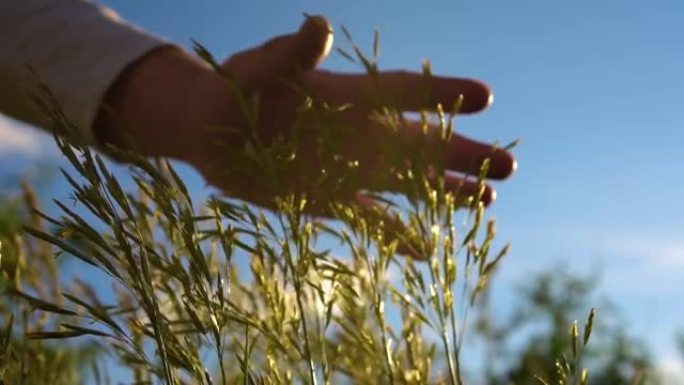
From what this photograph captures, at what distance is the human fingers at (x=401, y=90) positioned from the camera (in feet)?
5.79

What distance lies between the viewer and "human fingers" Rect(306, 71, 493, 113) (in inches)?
69.5

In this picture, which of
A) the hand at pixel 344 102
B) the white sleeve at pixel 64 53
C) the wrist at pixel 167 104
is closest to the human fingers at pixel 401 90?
the hand at pixel 344 102

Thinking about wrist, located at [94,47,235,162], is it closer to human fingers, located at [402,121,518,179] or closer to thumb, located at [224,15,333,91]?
thumb, located at [224,15,333,91]

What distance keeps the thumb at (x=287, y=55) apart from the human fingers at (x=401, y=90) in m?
0.08

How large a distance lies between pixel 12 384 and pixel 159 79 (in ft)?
3.95

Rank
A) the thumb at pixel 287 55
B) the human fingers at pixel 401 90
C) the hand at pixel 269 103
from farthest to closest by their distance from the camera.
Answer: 1. the thumb at pixel 287 55
2. the hand at pixel 269 103
3. the human fingers at pixel 401 90

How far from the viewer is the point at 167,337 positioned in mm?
1113

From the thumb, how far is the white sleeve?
329mm

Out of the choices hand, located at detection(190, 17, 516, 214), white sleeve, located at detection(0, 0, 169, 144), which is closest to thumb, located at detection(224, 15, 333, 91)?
hand, located at detection(190, 17, 516, 214)

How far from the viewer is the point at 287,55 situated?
2.25 metres

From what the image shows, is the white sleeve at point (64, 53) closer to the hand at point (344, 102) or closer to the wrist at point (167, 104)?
the wrist at point (167, 104)

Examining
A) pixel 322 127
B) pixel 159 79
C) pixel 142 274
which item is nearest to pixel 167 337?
pixel 142 274

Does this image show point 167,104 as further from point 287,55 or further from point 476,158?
point 476,158

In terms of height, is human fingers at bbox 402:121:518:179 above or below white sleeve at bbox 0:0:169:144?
below
